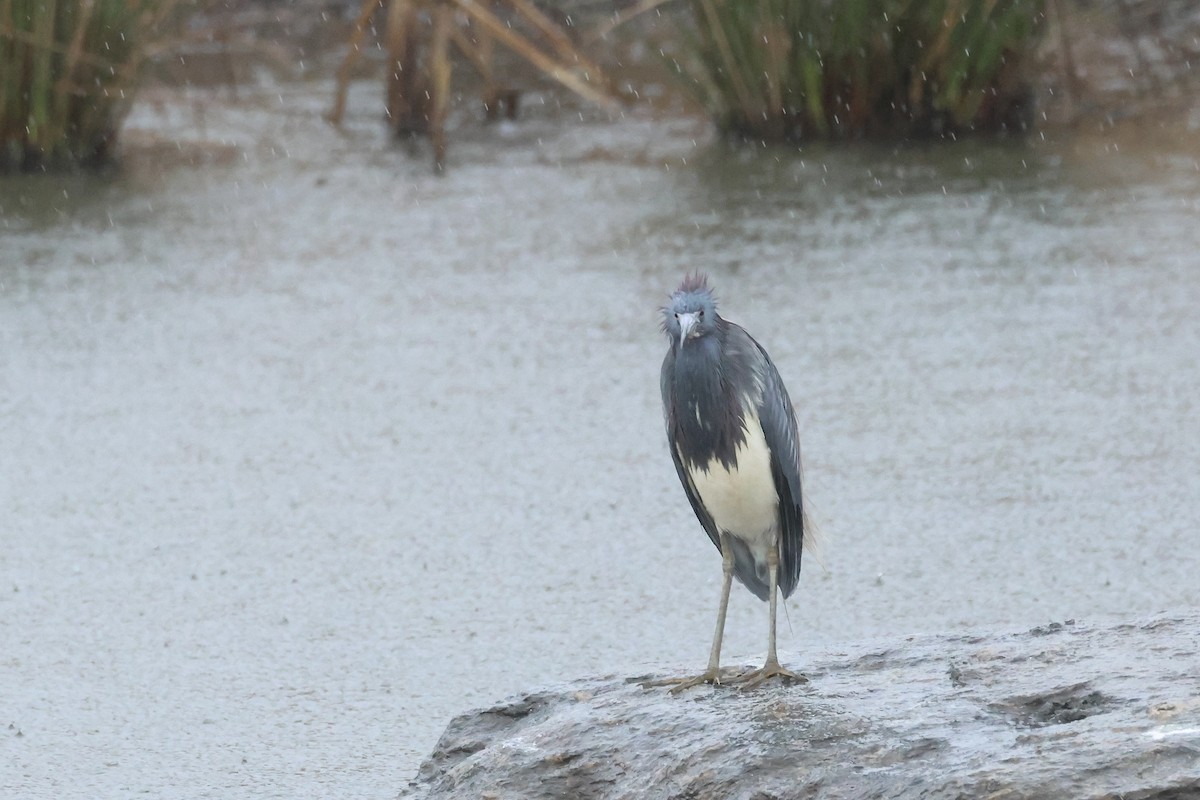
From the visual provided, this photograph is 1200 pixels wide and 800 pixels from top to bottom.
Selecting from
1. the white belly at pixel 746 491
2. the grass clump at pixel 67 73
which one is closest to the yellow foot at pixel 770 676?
the white belly at pixel 746 491

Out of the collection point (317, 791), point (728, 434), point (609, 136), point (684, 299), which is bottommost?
point (317, 791)

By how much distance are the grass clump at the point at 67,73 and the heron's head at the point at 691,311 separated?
3311 millimetres

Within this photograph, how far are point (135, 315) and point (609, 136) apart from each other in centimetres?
192

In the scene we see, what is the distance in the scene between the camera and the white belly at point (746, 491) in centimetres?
201

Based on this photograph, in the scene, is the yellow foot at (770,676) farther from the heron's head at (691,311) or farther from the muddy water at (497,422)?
the heron's head at (691,311)

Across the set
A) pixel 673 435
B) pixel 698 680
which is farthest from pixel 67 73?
pixel 698 680

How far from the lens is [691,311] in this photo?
76.8 inches

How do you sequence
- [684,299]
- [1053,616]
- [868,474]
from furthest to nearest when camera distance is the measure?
[868,474]
[1053,616]
[684,299]

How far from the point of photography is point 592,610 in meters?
2.74

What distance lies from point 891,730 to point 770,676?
0.31 m

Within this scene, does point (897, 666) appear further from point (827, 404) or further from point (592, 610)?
point (827, 404)

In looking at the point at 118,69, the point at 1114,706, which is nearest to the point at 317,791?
the point at 1114,706

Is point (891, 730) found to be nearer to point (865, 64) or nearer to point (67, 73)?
point (865, 64)

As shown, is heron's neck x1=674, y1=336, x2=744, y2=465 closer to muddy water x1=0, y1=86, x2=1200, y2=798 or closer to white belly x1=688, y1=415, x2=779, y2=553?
white belly x1=688, y1=415, x2=779, y2=553
